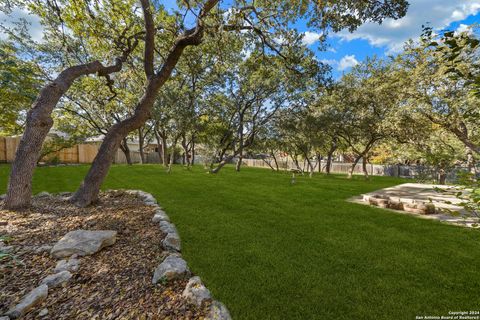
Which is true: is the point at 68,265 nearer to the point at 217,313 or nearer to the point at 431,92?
the point at 217,313

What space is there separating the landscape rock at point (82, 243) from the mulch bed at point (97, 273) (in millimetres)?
80

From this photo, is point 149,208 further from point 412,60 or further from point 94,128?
point 94,128

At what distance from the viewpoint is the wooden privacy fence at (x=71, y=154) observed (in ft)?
52.9

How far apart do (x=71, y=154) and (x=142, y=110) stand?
19.8 metres

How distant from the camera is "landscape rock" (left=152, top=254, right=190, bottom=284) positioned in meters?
2.18

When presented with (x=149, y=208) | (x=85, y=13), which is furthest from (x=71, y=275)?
(x=85, y=13)

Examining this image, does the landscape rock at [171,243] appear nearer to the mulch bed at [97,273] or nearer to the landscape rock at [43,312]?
the mulch bed at [97,273]

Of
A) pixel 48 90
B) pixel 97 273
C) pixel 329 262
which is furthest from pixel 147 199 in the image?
pixel 329 262

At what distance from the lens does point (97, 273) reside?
2.25m

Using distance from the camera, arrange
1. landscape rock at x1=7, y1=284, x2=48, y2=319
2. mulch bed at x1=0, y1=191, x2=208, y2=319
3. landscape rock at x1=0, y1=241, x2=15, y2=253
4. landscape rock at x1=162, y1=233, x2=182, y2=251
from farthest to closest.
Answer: landscape rock at x1=162, y1=233, x2=182, y2=251
landscape rock at x1=0, y1=241, x2=15, y2=253
mulch bed at x1=0, y1=191, x2=208, y2=319
landscape rock at x1=7, y1=284, x2=48, y2=319

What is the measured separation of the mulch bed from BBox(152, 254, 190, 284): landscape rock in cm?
7

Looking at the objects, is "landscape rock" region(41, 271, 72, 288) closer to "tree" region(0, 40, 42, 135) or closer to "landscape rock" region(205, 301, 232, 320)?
"landscape rock" region(205, 301, 232, 320)

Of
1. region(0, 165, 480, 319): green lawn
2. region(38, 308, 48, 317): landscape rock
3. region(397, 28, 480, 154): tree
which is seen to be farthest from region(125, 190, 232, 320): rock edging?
region(397, 28, 480, 154): tree

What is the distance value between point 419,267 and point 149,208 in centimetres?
459
